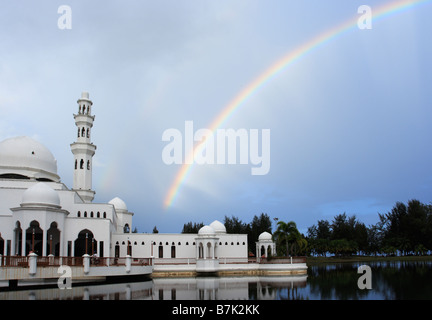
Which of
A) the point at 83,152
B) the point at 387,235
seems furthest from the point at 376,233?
the point at 83,152

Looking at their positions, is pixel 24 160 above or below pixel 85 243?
above

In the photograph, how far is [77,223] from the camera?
36.1 m

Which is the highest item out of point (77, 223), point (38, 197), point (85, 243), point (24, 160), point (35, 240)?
point (24, 160)

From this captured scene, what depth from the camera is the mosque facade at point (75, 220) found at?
109 ft

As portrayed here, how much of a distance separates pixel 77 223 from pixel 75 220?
0.30m

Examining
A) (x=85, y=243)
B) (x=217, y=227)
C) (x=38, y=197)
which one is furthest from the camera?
(x=217, y=227)

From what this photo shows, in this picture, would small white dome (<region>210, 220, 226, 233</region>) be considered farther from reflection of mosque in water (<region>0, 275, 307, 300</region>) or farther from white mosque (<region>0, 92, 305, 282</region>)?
reflection of mosque in water (<region>0, 275, 307, 300</region>)

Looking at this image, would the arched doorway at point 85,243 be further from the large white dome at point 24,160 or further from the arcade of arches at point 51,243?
the large white dome at point 24,160

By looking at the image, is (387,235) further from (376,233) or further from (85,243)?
(85,243)

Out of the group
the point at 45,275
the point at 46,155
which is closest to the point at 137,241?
the point at 46,155

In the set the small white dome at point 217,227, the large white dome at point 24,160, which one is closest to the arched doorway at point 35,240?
the large white dome at point 24,160

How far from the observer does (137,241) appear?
46.0 meters
